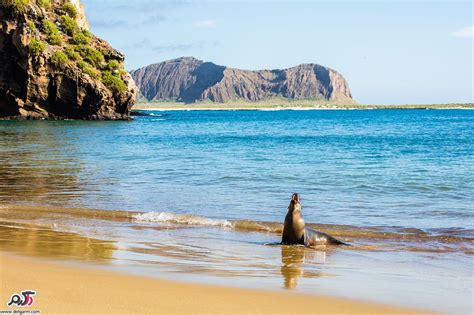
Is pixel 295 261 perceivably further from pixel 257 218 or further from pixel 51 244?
pixel 257 218

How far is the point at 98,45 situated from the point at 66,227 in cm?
7595

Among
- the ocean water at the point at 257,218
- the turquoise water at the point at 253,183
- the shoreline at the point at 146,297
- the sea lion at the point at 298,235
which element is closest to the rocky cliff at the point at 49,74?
the turquoise water at the point at 253,183

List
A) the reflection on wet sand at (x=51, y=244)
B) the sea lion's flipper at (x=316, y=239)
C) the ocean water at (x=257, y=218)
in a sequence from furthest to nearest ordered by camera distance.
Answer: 1. the sea lion's flipper at (x=316, y=239)
2. the reflection on wet sand at (x=51, y=244)
3. the ocean water at (x=257, y=218)

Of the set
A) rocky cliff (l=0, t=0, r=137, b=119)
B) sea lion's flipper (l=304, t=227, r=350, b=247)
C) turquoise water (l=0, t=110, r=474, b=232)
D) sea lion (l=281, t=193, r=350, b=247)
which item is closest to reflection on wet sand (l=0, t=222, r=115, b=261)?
sea lion (l=281, t=193, r=350, b=247)

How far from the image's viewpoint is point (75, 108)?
7506cm

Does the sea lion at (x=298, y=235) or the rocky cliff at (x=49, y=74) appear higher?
the rocky cliff at (x=49, y=74)

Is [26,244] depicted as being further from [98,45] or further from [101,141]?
[98,45]

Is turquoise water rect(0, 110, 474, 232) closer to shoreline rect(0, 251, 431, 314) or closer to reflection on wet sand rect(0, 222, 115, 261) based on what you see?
reflection on wet sand rect(0, 222, 115, 261)

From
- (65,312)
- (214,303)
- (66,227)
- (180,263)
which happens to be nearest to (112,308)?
(65,312)

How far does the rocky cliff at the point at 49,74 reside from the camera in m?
71.1

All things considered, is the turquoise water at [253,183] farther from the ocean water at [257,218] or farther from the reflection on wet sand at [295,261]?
the reflection on wet sand at [295,261]

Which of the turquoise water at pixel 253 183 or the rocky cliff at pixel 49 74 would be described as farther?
the rocky cliff at pixel 49 74

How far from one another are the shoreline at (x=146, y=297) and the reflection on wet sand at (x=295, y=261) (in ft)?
2.72

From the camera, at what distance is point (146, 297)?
653 centimetres
